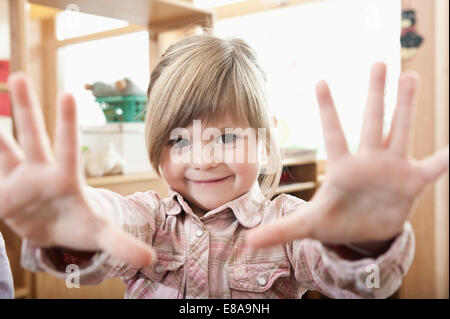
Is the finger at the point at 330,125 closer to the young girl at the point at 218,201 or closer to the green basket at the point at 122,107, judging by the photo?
the young girl at the point at 218,201

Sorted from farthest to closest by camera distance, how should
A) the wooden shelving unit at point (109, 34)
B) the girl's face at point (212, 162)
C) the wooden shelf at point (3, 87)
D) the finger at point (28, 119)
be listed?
1. the wooden shelf at point (3, 87)
2. the wooden shelving unit at point (109, 34)
3. the girl's face at point (212, 162)
4. the finger at point (28, 119)

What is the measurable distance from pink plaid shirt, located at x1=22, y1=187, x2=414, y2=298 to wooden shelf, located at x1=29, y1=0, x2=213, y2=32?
215 mm

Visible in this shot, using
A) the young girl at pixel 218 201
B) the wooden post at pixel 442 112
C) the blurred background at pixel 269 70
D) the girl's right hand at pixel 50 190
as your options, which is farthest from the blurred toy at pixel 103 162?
the wooden post at pixel 442 112

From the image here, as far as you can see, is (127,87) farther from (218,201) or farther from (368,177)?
(368,177)

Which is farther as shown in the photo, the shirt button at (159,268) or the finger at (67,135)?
the shirt button at (159,268)

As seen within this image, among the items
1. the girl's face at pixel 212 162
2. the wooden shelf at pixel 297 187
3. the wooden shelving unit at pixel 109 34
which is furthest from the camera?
the wooden shelf at pixel 297 187

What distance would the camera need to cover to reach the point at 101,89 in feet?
2.11

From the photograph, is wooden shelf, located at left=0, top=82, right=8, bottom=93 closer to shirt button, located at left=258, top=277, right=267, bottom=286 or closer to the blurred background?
the blurred background

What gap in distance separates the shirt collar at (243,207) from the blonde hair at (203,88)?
40 millimetres

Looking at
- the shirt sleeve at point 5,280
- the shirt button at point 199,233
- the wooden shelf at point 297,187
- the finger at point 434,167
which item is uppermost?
the finger at point 434,167

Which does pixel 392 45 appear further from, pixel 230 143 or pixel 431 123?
pixel 230 143

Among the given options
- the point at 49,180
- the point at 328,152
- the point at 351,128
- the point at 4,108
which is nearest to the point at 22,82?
the point at 49,180

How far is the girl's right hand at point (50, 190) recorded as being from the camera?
0.78ft

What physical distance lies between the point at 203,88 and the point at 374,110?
0.17m
